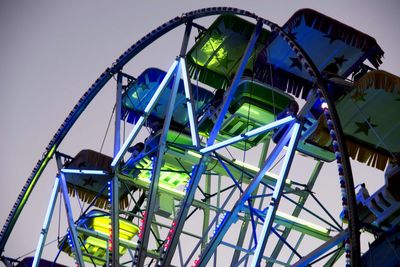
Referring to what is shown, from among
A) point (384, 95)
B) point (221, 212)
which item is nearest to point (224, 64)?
point (221, 212)

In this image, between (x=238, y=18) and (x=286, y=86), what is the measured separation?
171 centimetres

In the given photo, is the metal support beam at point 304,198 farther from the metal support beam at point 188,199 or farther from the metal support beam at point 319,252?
the metal support beam at point 319,252

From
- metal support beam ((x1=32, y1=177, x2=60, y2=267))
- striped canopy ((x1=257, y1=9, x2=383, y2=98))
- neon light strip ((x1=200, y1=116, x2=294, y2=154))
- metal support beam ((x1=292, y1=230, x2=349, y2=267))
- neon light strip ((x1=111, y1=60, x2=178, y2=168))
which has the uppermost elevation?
striped canopy ((x1=257, y1=9, x2=383, y2=98))

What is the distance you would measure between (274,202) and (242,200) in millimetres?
1104

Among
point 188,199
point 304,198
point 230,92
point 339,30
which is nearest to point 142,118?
point 230,92

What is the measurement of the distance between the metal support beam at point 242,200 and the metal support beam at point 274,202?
1.16 feet

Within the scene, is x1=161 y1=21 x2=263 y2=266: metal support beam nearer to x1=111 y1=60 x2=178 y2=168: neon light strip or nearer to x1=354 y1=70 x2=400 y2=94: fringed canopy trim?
x1=111 y1=60 x2=178 y2=168: neon light strip

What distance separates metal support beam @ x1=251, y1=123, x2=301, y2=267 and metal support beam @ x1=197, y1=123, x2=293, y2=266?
14.0 inches

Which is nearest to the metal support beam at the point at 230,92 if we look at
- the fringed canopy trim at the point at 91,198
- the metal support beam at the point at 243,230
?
the metal support beam at the point at 243,230

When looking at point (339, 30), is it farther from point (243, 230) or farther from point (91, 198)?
point (91, 198)

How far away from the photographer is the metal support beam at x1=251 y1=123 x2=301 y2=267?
9.57 meters

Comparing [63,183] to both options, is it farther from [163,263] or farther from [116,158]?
[163,263]

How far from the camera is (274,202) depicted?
32.7ft

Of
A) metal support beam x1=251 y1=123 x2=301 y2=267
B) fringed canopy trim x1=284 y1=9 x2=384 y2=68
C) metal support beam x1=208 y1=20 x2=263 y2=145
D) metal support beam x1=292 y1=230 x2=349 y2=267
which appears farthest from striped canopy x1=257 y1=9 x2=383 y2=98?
metal support beam x1=292 y1=230 x2=349 y2=267
